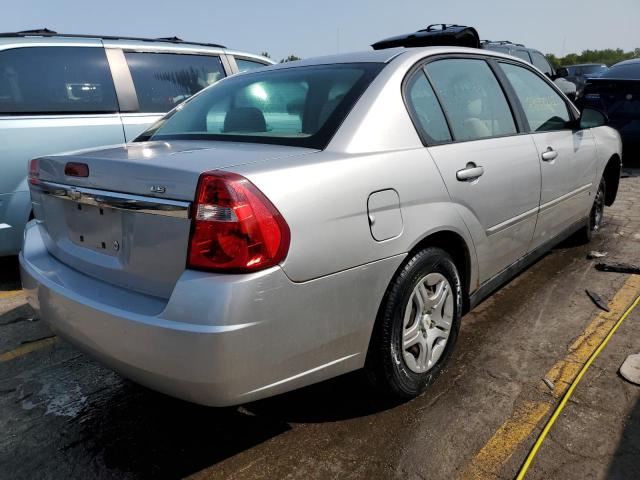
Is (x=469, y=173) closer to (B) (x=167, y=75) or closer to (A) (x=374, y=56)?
(A) (x=374, y=56)

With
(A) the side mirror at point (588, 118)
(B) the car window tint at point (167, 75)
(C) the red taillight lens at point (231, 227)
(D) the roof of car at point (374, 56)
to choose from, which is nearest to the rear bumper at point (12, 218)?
(B) the car window tint at point (167, 75)

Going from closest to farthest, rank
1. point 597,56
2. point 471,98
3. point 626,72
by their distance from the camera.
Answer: point 471,98
point 626,72
point 597,56

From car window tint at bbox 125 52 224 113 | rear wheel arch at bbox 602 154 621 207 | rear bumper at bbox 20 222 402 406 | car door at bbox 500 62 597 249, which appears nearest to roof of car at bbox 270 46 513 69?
car door at bbox 500 62 597 249

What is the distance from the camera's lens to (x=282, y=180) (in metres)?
1.82

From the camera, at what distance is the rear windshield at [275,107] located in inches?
89.6

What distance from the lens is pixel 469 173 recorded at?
257cm

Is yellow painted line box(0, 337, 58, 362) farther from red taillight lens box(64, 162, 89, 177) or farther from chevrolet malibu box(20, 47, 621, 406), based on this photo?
red taillight lens box(64, 162, 89, 177)

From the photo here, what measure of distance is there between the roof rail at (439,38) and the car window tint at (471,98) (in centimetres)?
301

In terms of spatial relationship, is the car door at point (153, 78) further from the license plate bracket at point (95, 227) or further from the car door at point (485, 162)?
the car door at point (485, 162)

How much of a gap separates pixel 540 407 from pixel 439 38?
4.87 meters

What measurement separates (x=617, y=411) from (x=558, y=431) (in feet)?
1.12

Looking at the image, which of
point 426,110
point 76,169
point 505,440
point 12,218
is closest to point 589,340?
point 505,440

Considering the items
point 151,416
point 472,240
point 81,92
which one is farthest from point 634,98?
point 151,416

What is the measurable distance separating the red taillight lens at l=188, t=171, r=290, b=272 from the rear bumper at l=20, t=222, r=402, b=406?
47 millimetres
